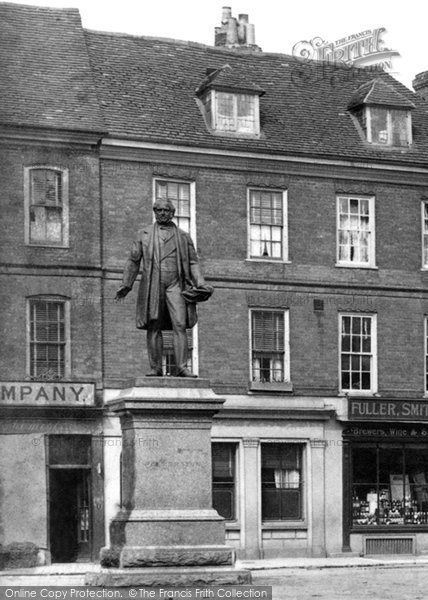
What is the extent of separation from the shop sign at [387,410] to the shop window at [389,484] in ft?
2.42

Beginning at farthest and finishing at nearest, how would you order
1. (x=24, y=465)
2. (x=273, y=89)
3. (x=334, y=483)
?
(x=273, y=89), (x=334, y=483), (x=24, y=465)

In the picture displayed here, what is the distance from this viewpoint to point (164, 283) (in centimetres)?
1802

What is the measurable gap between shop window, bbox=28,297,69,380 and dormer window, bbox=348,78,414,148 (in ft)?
30.8

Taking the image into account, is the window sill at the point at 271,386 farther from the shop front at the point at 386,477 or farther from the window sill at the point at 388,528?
the window sill at the point at 388,528

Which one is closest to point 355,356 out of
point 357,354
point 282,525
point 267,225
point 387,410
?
point 357,354

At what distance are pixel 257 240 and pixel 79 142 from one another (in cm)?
504

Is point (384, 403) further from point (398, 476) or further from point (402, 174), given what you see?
point (402, 174)

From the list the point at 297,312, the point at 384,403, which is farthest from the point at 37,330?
the point at 384,403

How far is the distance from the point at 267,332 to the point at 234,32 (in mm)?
10258

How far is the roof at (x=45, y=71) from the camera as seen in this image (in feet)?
105

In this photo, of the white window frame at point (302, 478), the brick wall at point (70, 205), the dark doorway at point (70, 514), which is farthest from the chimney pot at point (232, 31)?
the dark doorway at point (70, 514)

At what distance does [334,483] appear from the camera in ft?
111

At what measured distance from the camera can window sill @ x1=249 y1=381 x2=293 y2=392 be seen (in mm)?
33344

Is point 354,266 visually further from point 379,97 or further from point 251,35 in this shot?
point 251,35
